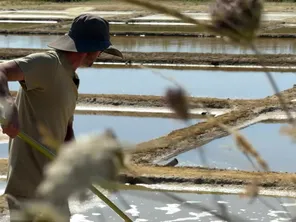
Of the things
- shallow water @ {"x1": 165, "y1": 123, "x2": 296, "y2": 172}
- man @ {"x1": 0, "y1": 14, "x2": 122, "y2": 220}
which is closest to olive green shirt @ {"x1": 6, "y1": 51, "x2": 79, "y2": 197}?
man @ {"x1": 0, "y1": 14, "x2": 122, "y2": 220}

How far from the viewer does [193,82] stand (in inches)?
572

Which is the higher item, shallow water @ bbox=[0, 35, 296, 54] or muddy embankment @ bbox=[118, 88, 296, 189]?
muddy embankment @ bbox=[118, 88, 296, 189]

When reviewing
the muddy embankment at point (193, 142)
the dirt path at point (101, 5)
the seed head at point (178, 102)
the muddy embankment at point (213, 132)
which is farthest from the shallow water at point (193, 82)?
the seed head at point (178, 102)

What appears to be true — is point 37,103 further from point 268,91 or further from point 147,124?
point 268,91

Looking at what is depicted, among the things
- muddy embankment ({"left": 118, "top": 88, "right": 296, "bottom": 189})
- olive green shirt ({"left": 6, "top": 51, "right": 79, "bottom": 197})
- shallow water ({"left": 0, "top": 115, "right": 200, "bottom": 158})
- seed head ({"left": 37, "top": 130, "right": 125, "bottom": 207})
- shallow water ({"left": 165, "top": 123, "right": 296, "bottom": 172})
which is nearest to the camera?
seed head ({"left": 37, "top": 130, "right": 125, "bottom": 207})

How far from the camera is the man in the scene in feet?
9.62

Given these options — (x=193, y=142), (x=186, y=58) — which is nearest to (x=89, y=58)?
(x=193, y=142)

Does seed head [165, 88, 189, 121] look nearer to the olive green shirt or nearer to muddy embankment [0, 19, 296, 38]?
the olive green shirt

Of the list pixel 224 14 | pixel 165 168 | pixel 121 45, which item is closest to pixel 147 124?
pixel 165 168

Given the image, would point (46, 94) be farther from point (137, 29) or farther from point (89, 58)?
point (137, 29)

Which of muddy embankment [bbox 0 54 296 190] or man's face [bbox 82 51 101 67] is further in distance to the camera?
muddy embankment [bbox 0 54 296 190]

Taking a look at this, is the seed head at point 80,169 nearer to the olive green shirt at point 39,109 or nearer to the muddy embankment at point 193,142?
the olive green shirt at point 39,109

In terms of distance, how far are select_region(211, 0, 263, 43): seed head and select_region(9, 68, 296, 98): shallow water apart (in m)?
12.2

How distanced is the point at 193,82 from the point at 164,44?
5.29 metres
